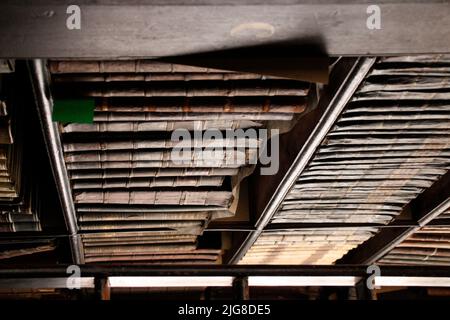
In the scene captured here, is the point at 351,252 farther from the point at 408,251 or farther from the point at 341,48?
the point at 341,48

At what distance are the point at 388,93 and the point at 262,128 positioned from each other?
0.54m

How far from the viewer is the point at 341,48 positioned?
1.58 metres

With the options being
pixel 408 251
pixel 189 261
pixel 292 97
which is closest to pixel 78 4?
pixel 292 97

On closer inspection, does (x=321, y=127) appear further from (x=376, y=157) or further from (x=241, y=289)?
(x=241, y=289)

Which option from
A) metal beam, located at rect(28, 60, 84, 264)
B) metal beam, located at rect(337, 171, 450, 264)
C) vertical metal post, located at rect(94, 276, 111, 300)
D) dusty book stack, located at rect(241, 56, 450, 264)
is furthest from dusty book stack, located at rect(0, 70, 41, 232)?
metal beam, located at rect(337, 171, 450, 264)

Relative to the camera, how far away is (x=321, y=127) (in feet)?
7.05

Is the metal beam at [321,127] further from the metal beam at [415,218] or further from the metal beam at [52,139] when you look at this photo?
the metal beam at [52,139]

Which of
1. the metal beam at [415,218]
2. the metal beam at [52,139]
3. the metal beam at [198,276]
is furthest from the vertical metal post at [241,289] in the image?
the metal beam at [415,218]

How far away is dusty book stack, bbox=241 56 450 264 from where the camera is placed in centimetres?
196

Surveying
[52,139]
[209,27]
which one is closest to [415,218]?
[52,139]

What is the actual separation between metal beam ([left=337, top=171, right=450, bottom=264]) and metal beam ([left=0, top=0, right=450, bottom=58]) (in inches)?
55.4

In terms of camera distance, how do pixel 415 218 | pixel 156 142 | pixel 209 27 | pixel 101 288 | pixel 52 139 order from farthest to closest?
pixel 415 218 < pixel 101 288 < pixel 156 142 < pixel 52 139 < pixel 209 27

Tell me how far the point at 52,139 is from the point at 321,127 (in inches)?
37.7

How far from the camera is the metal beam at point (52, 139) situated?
1.72m
